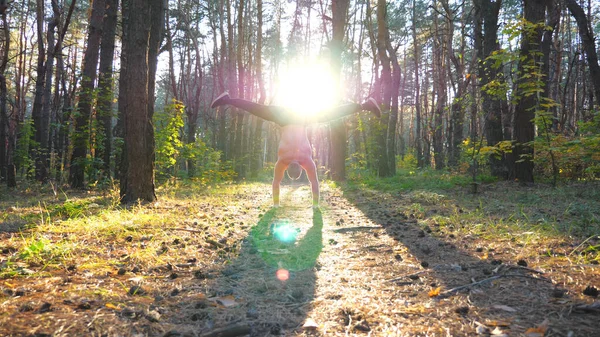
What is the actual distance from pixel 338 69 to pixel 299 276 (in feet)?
41.3

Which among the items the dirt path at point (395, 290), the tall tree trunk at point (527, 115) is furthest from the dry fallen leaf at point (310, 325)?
the tall tree trunk at point (527, 115)

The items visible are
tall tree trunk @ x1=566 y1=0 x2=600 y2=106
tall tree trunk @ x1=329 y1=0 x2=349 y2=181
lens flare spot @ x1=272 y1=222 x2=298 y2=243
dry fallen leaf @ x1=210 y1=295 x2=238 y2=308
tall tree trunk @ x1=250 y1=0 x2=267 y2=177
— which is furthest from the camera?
tall tree trunk @ x1=250 y1=0 x2=267 y2=177

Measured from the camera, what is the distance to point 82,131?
9.18m

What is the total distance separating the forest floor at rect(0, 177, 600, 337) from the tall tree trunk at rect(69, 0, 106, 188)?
470 centimetres

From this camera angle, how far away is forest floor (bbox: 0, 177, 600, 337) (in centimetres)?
172

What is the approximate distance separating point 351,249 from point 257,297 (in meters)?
1.61

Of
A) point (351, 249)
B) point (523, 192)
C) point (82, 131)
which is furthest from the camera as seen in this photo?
point (82, 131)

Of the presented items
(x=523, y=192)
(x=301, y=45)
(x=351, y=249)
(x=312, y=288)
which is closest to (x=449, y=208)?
(x=523, y=192)

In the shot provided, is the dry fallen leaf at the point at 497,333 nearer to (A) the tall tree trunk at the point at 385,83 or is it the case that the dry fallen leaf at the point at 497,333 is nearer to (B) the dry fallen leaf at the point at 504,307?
(B) the dry fallen leaf at the point at 504,307

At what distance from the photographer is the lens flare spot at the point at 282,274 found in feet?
8.66

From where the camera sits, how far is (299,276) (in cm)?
268

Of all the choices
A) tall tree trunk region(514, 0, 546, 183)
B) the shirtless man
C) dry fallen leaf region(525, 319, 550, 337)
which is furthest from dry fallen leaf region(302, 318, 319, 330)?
tall tree trunk region(514, 0, 546, 183)

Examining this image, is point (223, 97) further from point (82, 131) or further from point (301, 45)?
point (301, 45)

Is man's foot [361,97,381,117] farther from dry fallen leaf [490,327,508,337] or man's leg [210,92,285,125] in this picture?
dry fallen leaf [490,327,508,337]
